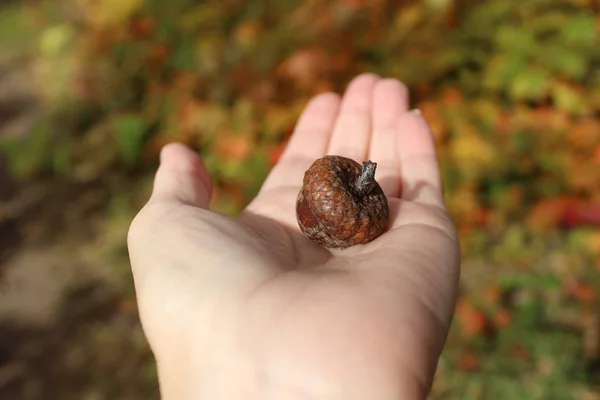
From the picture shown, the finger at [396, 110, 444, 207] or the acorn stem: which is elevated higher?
the acorn stem

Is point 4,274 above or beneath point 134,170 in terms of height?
beneath

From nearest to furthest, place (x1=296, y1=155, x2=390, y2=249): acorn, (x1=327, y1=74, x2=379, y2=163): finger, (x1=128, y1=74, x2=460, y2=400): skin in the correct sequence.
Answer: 1. (x1=128, y1=74, x2=460, y2=400): skin
2. (x1=296, y1=155, x2=390, y2=249): acorn
3. (x1=327, y1=74, x2=379, y2=163): finger

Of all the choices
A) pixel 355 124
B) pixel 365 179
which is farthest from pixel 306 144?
pixel 365 179

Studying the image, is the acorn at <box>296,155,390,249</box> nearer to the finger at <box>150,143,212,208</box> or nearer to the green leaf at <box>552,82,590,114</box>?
the finger at <box>150,143,212,208</box>

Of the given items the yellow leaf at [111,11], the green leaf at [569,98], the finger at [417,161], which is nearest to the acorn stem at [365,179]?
the finger at [417,161]

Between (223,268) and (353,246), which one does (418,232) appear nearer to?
(353,246)

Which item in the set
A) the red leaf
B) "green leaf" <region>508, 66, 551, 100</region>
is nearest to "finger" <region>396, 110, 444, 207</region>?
the red leaf

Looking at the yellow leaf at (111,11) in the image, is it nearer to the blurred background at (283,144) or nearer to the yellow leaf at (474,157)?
the blurred background at (283,144)

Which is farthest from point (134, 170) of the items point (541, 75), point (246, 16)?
point (541, 75)
